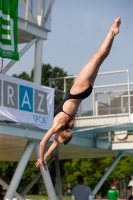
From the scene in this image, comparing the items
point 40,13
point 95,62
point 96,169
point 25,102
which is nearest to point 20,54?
point 40,13

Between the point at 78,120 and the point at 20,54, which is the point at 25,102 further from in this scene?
the point at 78,120

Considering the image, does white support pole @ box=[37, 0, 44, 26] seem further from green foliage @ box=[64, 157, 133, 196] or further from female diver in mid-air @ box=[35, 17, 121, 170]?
green foliage @ box=[64, 157, 133, 196]

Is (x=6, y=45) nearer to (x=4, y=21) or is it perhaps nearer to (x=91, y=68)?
(x=4, y=21)

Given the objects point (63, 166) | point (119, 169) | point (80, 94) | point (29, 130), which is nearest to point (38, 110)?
point (29, 130)

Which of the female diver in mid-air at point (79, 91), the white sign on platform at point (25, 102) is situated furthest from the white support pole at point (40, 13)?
the female diver in mid-air at point (79, 91)

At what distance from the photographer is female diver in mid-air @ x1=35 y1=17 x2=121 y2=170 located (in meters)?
9.22

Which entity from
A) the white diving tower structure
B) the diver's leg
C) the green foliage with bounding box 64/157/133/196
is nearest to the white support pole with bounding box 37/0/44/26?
the white diving tower structure

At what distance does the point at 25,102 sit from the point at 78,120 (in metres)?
5.73

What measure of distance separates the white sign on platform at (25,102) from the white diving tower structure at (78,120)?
16.9 inches

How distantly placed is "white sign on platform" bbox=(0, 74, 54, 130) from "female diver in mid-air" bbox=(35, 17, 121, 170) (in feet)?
37.9

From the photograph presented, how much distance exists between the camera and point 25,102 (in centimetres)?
2233

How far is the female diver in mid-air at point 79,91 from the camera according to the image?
30.2 ft

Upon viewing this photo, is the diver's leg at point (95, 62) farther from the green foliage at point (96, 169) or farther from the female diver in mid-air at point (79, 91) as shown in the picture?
the green foliage at point (96, 169)

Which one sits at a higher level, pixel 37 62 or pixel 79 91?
pixel 37 62
